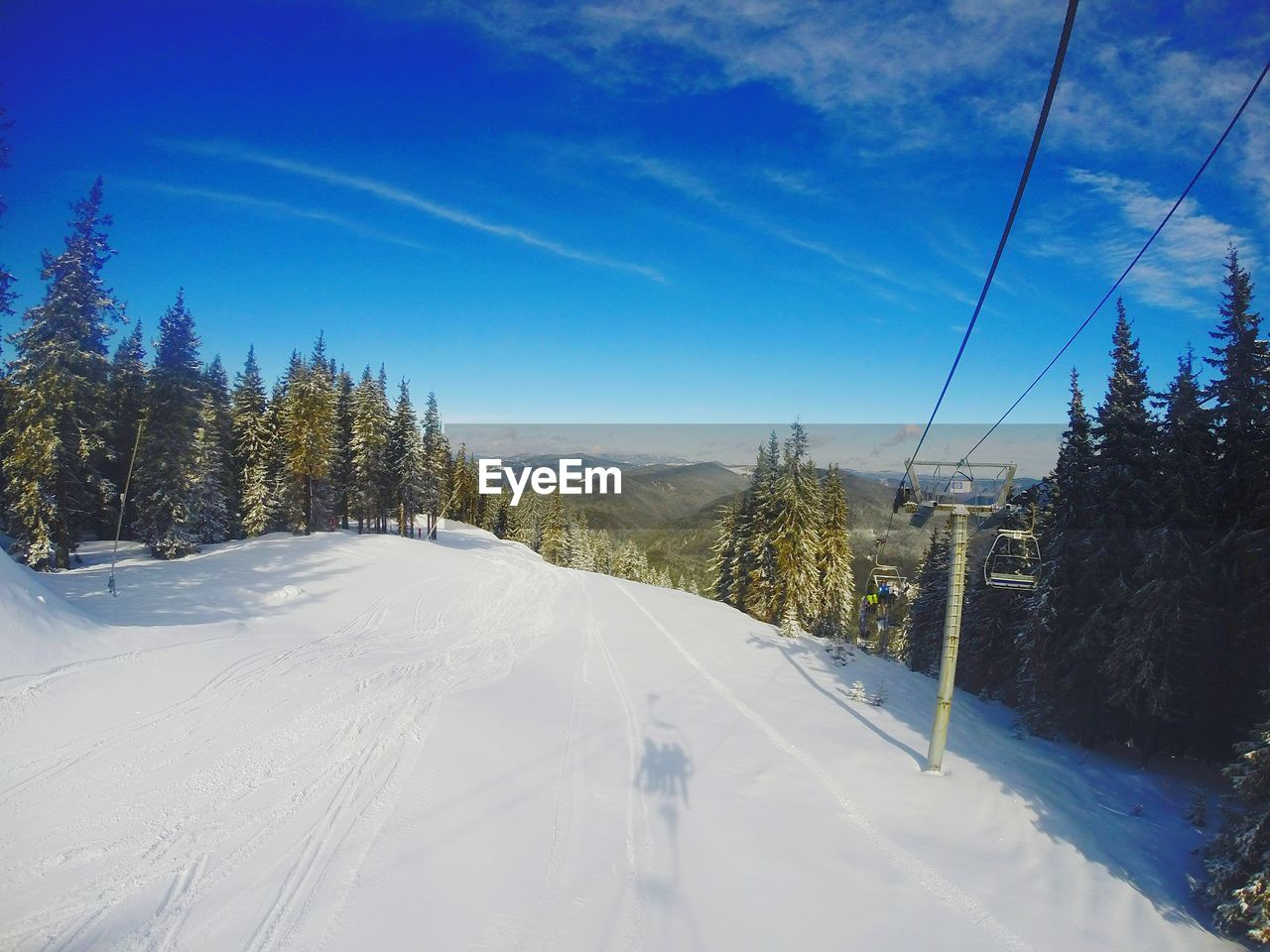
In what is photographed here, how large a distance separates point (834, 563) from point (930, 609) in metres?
7.35

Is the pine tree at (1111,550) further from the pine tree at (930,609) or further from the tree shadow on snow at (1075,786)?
the pine tree at (930,609)

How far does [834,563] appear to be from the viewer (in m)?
41.1

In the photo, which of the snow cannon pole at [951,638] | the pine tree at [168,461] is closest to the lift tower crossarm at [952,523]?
the snow cannon pole at [951,638]

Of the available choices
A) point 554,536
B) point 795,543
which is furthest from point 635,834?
point 554,536

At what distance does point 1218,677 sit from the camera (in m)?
15.3

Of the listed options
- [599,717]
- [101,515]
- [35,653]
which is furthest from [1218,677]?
[101,515]

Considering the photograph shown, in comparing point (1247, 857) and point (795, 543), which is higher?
point (795, 543)

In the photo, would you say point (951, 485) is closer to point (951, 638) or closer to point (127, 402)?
point (951, 638)

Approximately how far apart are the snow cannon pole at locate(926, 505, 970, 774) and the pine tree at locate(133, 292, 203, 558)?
36138 millimetres

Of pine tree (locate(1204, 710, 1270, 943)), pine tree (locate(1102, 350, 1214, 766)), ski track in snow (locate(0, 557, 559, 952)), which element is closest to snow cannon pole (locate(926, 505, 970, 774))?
pine tree (locate(1204, 710, 1270, 943))

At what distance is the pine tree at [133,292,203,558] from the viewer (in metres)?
31.6

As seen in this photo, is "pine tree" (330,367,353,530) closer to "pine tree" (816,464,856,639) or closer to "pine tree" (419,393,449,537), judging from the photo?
"pine tree" (419,393,449,537)

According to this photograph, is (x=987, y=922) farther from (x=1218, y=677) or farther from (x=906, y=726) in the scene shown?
(x=1218, y=677)

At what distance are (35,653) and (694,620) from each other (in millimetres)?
22322
